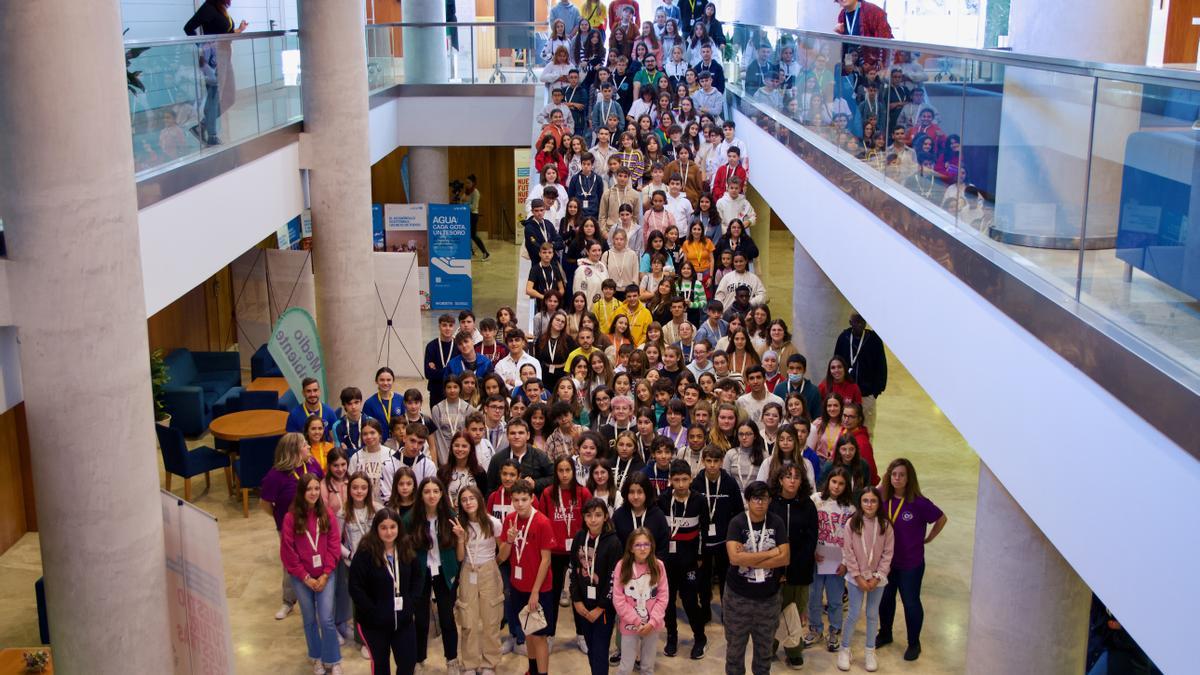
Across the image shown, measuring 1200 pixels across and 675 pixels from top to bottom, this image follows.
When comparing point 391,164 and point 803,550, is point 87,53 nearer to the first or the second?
point 803,550

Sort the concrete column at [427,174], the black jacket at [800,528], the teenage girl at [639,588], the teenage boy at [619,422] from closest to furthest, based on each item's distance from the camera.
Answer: the teenage girl at [639,588] < the black jacket at [800,528] < the teenage boy at [619,422] < the concrete column at [427,174]

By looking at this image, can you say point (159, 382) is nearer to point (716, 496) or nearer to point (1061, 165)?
point (716, 496)

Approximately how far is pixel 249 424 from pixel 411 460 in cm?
411

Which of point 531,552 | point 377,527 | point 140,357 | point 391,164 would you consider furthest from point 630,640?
point 391,164

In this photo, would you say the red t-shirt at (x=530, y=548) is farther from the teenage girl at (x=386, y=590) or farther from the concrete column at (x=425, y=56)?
the concrete column at (x=425, y=56)

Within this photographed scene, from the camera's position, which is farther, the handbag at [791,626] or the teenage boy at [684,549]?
the handbag at [791,626]

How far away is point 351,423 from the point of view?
10.0 metres

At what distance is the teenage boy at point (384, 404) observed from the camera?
416 inches

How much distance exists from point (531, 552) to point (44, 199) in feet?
12.2

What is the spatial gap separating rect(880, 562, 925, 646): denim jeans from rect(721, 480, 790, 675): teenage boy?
101 cm

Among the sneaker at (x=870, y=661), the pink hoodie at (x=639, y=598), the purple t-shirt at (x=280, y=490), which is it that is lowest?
the sneaker at (x=870, y=661)

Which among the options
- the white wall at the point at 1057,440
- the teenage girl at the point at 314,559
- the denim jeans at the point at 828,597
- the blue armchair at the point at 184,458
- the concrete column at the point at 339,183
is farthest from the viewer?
the concrete column at the point at 339,183

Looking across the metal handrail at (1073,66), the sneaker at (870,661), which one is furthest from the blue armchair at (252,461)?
the metal handrail at (1073,66)

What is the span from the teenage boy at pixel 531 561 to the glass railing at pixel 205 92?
3534mm
